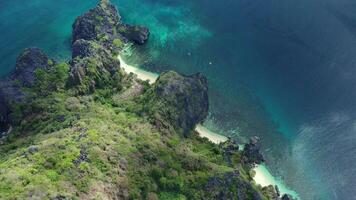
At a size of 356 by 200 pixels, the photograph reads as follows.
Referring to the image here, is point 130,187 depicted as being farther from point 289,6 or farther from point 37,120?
point 289,6

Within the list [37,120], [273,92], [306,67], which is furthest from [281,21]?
[37,120]

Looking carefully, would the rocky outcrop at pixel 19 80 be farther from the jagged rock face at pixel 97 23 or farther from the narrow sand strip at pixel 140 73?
the narrow sand strip at pixel 140 73

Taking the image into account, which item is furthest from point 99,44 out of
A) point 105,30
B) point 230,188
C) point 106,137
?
point 230,188

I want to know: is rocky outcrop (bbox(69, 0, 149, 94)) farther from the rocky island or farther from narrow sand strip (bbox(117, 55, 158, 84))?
narrow sand strip (bbox(117, 55, 158, 84))

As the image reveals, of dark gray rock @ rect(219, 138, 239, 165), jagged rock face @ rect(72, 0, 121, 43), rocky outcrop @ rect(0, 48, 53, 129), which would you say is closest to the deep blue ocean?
dark gray rock @ rect(219, 138, 239, 165)

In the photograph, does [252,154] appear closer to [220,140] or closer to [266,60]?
[220,140]

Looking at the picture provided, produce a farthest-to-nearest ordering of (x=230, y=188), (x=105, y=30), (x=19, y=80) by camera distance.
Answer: (x=105, y=30) → (x=19, y=80) → (x=230, y=188)
